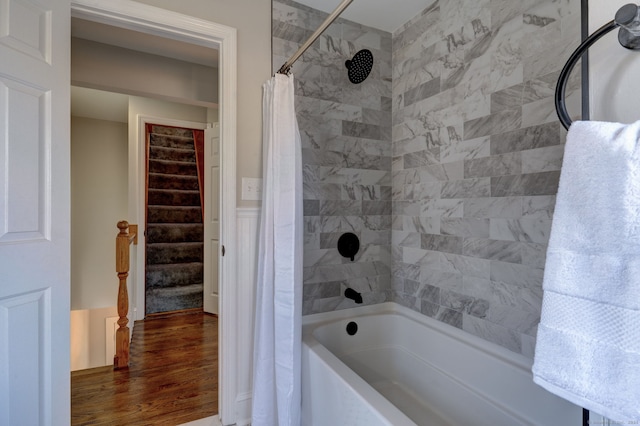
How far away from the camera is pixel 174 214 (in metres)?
4.12

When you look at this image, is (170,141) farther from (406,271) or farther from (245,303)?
(406,271)

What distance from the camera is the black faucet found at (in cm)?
190

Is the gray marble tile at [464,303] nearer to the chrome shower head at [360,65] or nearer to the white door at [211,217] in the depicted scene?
the chrome shower head at [360,65]

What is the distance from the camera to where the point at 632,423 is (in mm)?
478

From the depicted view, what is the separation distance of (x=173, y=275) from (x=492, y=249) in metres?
3.67

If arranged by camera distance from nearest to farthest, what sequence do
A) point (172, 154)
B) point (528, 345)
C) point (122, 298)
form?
point (528, 345)
point (122, 298)
point (172, 154)

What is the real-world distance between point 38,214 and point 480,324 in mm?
2130

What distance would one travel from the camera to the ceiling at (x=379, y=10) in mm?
1882

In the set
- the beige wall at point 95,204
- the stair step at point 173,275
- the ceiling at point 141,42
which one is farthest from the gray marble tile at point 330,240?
the beige wall at point 95,204

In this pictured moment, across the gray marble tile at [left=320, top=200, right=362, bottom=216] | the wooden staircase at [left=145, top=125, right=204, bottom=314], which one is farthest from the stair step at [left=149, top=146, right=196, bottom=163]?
the gray marble tile at [left=320, top=200, right=362, bottom=216]

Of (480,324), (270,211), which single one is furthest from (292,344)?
(480,324)

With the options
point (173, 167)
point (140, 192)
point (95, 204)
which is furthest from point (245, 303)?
point (95, 204)

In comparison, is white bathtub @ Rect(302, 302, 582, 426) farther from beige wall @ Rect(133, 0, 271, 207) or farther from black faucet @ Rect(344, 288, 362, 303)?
beige wall @ Rect(133, 0, 271, 207)

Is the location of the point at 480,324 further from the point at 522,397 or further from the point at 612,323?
the point at 612,323
